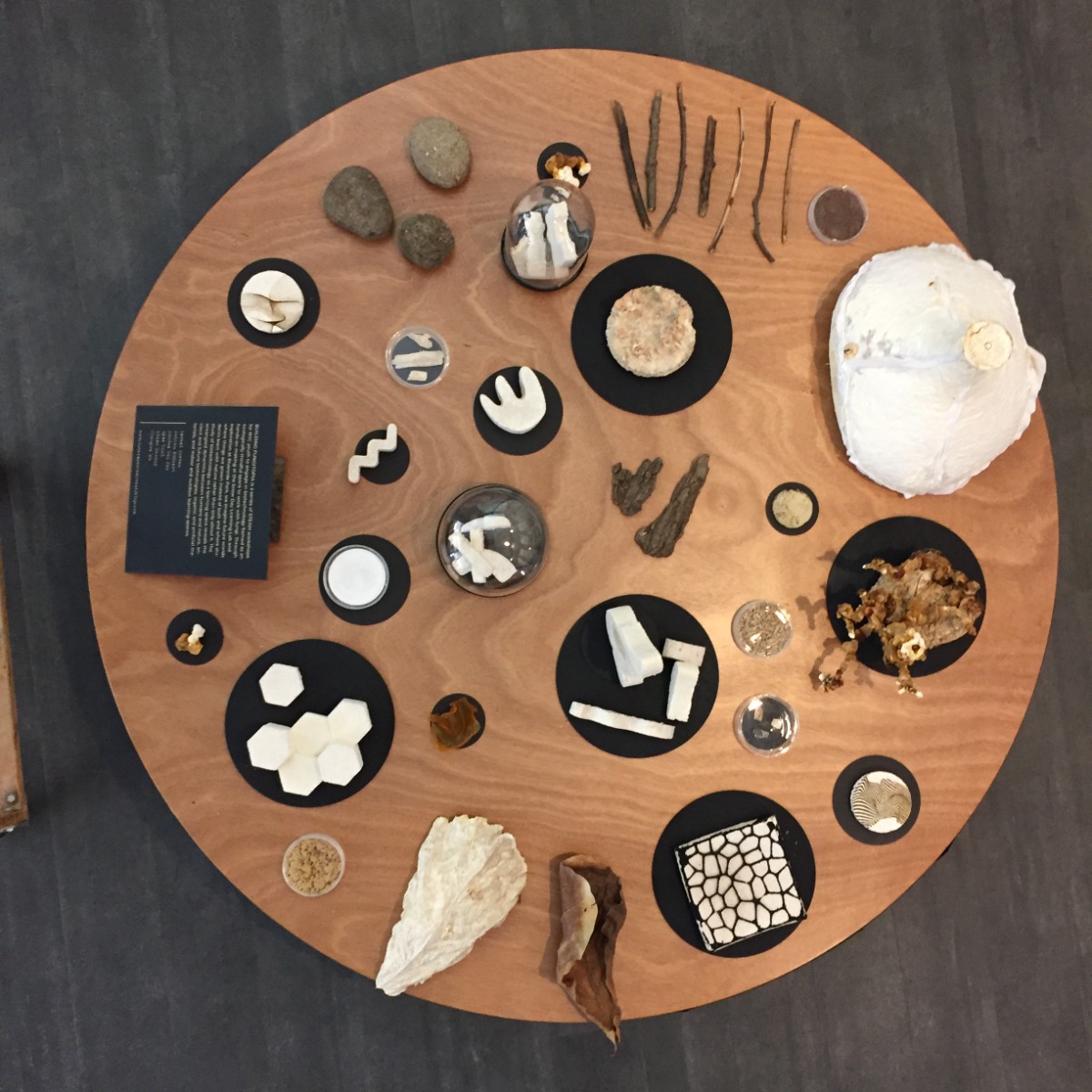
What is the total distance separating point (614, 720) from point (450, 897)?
512 millimetres

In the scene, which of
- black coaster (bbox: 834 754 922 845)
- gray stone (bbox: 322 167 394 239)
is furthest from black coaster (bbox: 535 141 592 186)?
black coaster (bbox: 834 754 922 845)

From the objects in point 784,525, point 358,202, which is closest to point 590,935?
point 784,525

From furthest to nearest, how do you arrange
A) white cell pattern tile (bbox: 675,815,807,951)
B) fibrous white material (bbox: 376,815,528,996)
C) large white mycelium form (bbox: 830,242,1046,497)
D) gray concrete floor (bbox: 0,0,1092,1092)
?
gray concrete floor (bbox: 0,0,1092,1092) < white cell pattern tile (bbox: 675,815,807,951) < fibrous white material (bbox: 376,815,528,996) < large white mycelium form (bbox: 830,242,1046,497)

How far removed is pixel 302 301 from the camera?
1.80m

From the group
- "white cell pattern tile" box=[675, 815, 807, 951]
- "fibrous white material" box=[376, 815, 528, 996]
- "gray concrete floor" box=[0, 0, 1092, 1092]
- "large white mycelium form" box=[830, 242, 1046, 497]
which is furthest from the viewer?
"gray concrete floor" box=[0, 0, 1092, 1092]

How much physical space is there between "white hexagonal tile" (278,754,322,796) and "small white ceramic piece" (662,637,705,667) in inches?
32.5

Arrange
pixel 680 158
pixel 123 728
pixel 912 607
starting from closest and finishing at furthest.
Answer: pixel 912 607 → pixel 680 158 → pixel 123 728

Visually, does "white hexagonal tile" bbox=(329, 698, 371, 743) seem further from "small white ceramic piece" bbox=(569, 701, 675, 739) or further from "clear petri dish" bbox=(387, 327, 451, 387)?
"clear petri dish" bbox=(387, 327, 451, 387)

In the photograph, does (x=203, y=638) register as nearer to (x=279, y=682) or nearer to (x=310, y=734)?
(x=279, y=682)

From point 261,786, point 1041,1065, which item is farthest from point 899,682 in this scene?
point 1041,1065

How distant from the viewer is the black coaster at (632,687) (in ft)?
6.02

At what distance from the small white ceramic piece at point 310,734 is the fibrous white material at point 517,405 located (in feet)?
2.53

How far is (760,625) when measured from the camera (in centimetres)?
185

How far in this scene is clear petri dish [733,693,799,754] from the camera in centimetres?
185
